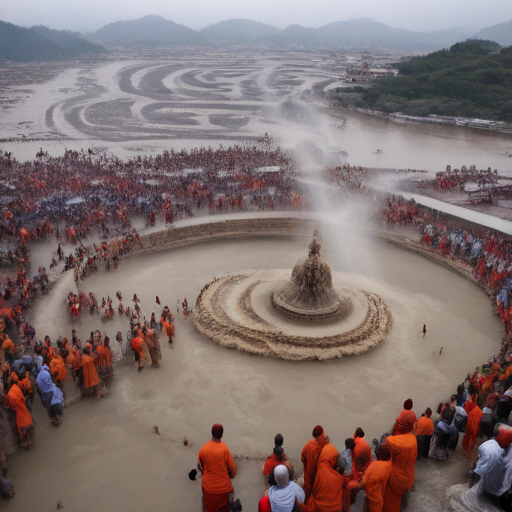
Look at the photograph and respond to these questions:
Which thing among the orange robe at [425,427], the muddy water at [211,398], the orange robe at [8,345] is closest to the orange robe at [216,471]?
the muddy water at [211,398]

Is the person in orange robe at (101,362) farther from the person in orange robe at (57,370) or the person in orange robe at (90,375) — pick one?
the person in orange robe at (57,370)

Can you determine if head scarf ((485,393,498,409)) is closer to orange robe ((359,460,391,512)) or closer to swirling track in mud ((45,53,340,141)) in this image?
orange robe ((359,460,391,512))

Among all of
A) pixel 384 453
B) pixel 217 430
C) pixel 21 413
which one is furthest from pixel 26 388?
pixel 384 453

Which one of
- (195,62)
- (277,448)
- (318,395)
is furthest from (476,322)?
(195,62)

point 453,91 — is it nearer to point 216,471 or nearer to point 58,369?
point 58,369

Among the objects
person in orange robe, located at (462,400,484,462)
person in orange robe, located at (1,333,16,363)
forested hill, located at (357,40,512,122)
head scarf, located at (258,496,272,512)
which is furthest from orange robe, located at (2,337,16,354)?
forested hill, located at (357,40,512,122)

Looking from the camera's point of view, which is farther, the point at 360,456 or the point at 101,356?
the point at 101,356

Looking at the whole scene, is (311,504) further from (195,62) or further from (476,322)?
(195,62)
